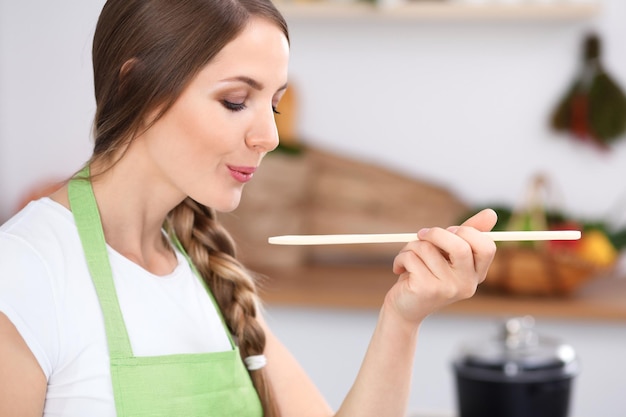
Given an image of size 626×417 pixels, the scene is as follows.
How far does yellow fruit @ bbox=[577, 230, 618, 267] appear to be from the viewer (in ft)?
8.98

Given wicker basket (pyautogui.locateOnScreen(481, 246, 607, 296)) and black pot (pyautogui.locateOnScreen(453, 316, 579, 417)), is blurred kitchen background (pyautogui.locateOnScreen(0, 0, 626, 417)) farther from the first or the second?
black pot (pyautogui.locateOnScreen(453, 316, 579, 417))

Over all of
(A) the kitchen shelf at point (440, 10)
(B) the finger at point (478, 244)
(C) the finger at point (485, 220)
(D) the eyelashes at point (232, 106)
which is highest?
(A) the kitchen shelf at point (440, 10)

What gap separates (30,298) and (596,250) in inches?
83.2

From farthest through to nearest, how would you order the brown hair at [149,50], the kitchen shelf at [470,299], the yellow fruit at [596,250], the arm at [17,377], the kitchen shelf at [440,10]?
1. the kitchen shelf at [440,10]
2. the yellow fruit at [596,250]
3. the kitchen shelf at [470,299]
4. the brown hair at [149,50]
5. the arm at [17,377]

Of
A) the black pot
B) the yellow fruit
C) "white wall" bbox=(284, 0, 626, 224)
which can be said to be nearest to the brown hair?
the black pot

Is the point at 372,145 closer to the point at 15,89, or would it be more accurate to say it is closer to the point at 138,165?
the point at 15,89

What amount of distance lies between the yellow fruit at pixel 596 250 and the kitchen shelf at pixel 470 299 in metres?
0.11

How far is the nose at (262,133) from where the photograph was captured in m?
1.08

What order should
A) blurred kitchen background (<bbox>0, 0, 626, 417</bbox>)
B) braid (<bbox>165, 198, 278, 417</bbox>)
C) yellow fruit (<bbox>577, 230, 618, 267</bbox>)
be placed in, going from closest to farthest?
braid (<bbox>165, 198, 278, 417</bbox>) < yellow fruit (<bbox>577, 230, 618, 267</bbox>) < blurred kitchen background (<bbox>0, 0, 626, 417</bbox>)

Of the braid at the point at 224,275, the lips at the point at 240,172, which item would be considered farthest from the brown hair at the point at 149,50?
the braid at the point at 224,275

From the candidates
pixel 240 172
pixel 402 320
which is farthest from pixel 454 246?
pixel 240 172

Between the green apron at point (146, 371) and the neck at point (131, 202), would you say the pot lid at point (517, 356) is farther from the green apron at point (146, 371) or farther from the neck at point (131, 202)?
the neck at point (131, 202)

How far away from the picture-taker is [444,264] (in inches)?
41.3

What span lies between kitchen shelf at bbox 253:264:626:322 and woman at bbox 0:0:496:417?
1364 mm
